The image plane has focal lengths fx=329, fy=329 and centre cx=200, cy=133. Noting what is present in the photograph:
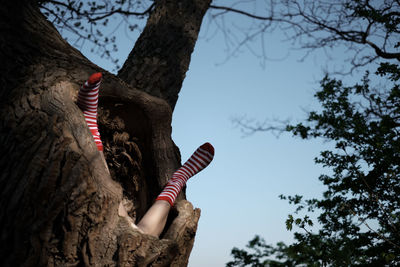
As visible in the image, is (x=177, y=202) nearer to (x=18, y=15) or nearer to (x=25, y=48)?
(x=25, y=48)

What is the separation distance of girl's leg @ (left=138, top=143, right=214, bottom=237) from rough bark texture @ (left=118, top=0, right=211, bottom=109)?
20.4 inches

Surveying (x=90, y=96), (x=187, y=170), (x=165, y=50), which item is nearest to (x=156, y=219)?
(x=187, y=170)

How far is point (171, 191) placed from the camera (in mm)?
2340

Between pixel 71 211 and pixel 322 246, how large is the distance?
3.25 meters

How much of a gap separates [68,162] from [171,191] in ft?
2.82

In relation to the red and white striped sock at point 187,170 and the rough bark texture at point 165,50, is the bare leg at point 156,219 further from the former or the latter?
the rough bark texture at point 165,50

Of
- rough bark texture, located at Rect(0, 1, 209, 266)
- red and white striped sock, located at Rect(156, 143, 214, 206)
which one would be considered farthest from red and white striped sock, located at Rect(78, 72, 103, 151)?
red and white striped sock, located at Rect(156, 143, 214, 206)

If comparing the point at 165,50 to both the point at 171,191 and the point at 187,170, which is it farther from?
the point at 171,191

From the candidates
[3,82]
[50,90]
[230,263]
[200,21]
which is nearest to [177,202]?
[50,90]

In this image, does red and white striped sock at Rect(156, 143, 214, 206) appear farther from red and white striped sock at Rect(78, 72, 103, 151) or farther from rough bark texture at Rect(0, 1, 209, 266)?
red and white striped sock at Rect(78, 72, 103, 151)

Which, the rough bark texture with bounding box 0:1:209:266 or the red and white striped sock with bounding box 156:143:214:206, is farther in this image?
the red and white striped sock with bounding box 156:143:214:206

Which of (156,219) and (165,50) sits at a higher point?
(165,50)

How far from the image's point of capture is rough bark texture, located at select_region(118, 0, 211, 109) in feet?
9.59

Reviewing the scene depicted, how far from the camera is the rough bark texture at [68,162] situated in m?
1.54
